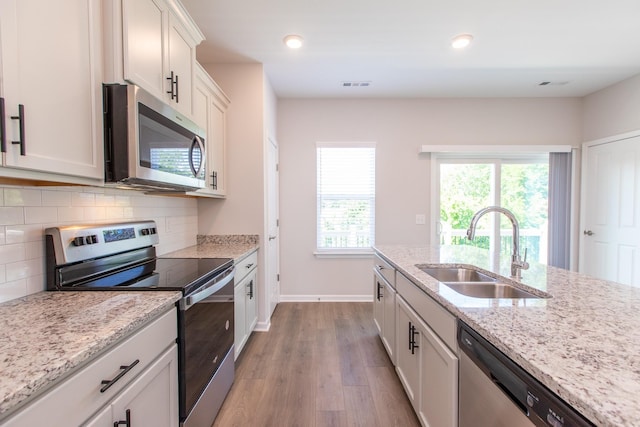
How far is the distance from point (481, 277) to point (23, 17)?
2377 mm

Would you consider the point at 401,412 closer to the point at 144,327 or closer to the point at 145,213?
the point at 144,327

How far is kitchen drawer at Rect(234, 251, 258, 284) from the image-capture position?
221 centimetres

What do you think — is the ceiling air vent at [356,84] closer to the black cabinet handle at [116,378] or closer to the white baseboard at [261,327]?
the white baseboard at [261,327]

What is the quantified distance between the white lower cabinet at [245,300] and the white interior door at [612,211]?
13.7 feet

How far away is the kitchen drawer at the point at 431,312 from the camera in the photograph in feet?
3.89

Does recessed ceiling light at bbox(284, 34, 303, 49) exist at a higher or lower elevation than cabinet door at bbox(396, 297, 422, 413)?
higher

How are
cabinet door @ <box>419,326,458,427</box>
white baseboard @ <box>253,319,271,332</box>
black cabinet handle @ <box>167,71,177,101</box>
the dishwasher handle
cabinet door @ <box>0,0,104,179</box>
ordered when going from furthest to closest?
1. white baseboard @ <box>253,319,271,332</box>
2. black cabinet handle @ <box>167,71,177,101</box>
3. cabinet door @ <box>419,326,458,427</box>
4. cabinet door @ <box>0,0,104,179</box>
5. the dishwasher handle

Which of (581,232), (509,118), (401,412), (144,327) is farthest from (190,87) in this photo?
(581,232)

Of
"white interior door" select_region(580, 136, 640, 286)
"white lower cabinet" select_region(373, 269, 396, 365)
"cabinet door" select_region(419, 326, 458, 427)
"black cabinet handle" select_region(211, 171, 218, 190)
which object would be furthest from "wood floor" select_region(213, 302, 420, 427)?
"white interior door" select_region(580, 136, 640, 286)

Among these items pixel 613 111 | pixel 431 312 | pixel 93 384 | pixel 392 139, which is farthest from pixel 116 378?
pixel 613 111

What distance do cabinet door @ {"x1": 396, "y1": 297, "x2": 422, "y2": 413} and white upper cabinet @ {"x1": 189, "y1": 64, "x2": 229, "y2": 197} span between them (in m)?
1.71

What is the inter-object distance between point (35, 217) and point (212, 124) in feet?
5.00

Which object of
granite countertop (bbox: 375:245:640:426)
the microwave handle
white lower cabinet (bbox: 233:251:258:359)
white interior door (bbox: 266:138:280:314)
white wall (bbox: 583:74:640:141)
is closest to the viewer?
granite countertop (bbox: 375:245:640:426)

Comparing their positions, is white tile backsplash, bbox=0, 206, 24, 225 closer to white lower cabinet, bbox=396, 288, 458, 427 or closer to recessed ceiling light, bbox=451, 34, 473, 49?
white lower cabinet, bbox=396, 288, 458, 427
